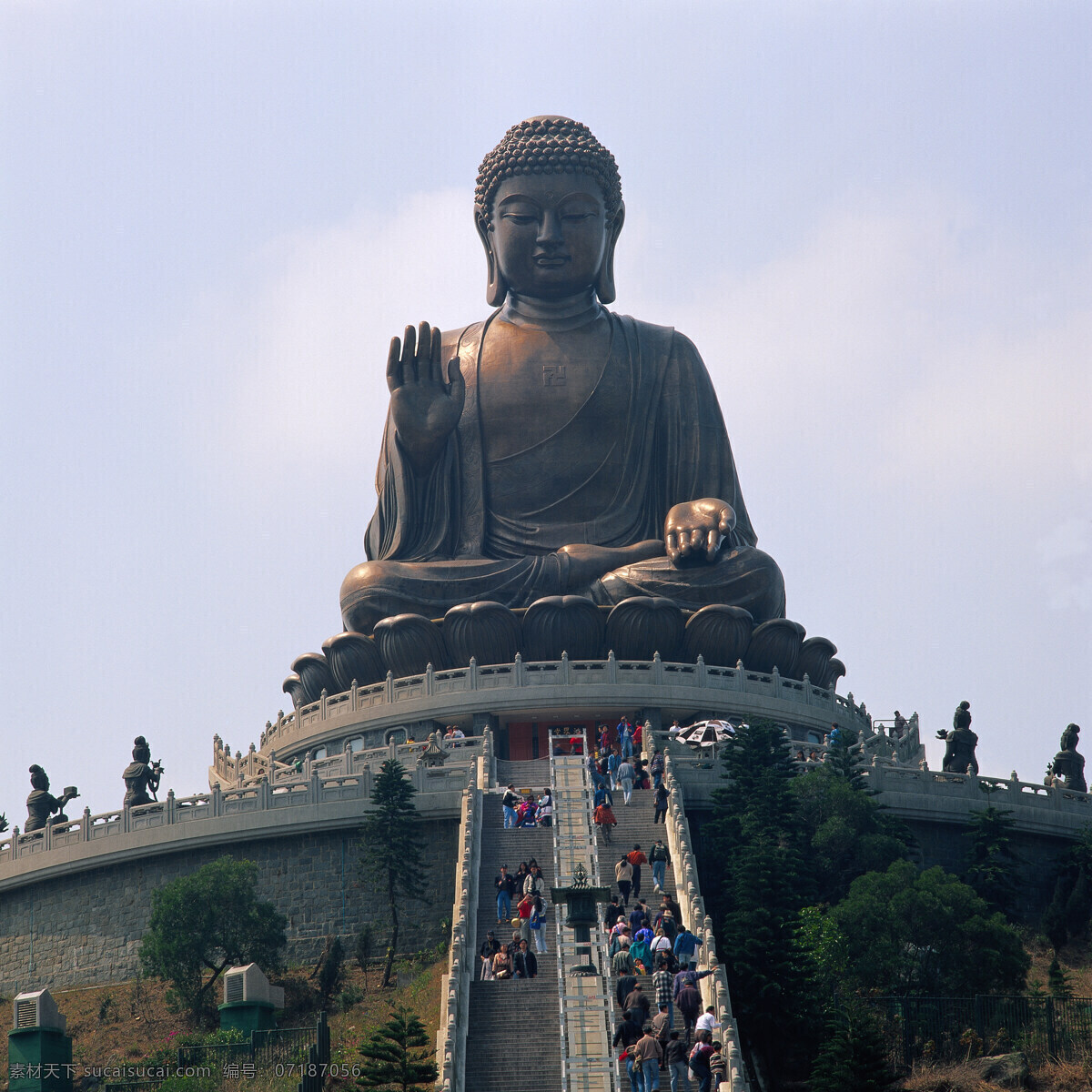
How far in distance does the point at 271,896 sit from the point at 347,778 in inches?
67.0

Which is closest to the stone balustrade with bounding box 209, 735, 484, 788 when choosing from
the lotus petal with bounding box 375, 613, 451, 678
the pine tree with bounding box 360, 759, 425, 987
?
the pine tree with bounding box 360, 759, 425, 987

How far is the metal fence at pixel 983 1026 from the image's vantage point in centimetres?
1900

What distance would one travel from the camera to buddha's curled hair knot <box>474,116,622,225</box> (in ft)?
120

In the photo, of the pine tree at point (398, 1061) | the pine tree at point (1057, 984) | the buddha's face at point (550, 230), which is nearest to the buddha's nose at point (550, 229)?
the buddha's face at point (550, 230)

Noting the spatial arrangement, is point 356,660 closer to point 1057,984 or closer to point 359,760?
point 359,760

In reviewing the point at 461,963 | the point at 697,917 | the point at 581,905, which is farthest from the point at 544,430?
the point at 461,963

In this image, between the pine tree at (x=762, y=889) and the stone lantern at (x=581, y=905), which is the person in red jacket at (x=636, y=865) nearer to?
the pine tree at (x=762, y=889)

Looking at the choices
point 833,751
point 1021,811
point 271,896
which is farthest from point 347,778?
point 1021,811

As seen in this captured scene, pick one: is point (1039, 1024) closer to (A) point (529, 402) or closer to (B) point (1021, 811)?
(B) point (1021, 811)

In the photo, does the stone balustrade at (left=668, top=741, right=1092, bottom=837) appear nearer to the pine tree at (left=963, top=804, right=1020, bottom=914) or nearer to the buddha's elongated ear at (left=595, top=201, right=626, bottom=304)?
the pine tree at (left=963, top=804, right=1020, bottom=914)

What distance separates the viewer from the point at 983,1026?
63.7 feet

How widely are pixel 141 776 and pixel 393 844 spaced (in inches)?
315

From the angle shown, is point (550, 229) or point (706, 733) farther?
point (550, 229)

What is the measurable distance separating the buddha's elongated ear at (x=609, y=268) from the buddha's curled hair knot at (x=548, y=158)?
0.66 feet
